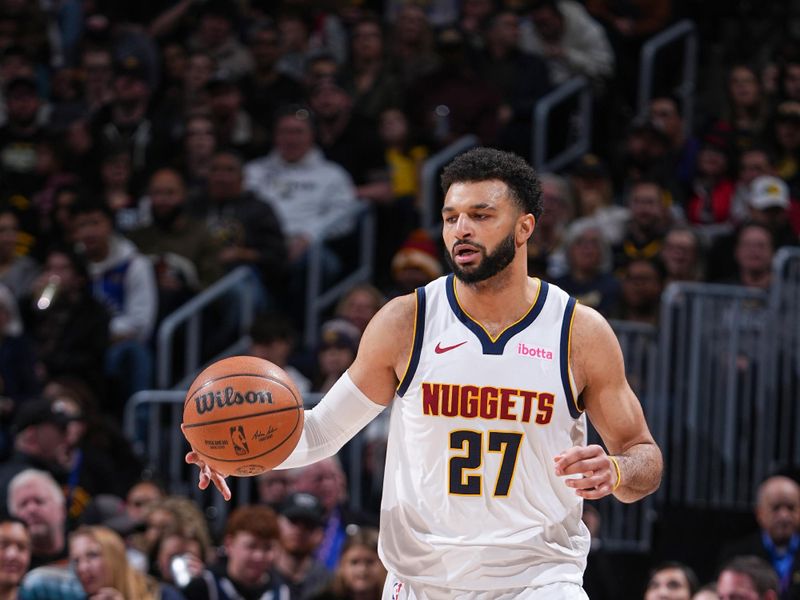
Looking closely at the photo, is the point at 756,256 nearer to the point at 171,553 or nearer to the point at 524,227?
the point at 171,553

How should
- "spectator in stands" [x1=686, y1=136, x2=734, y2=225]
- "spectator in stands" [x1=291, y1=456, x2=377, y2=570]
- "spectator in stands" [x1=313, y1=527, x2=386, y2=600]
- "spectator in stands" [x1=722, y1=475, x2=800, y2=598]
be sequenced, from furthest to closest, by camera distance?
"spectator in stands" [x1=686, y1=136, x2=734, y2=225] < "spectator in stands" [x1=291, y1=456, x2=377, y2=570] < "spectator in stands" [x1=722, y1=475, x2=800, y2=598] < "spectator in stands" [x1=313, y1=527, x2=386, y2=600]

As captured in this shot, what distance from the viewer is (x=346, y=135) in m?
14.6

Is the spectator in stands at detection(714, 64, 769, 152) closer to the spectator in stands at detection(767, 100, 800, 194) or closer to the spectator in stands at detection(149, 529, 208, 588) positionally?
the spectator in stands at detection(767, 100, 800, 194)

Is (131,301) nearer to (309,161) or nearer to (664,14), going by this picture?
(309,161)

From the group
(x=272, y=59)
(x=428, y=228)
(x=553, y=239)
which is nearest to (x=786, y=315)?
(x=553, y=239)

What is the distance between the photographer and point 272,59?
1559 centimetres

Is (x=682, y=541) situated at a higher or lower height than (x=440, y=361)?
lower

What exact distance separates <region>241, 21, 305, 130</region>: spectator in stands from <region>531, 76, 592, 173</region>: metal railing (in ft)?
7.41

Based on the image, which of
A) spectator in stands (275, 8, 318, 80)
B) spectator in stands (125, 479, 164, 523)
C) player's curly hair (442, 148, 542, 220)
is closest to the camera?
player's curly hair (442, 148, 542, 220)

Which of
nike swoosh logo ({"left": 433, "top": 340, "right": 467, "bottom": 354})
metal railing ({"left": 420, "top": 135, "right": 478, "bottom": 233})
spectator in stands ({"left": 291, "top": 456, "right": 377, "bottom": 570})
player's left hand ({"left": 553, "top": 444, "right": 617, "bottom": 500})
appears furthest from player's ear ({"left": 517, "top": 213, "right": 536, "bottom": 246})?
metal railing ({"left": 420, "top": 135, "right": 478, "bottom": 233})

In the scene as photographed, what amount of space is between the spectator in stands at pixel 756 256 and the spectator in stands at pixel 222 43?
6.03 m

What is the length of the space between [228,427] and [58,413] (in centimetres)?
517

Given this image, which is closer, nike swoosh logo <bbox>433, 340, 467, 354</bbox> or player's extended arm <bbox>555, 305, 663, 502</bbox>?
player's extended arm <bbox>555, 305, 663, 502</bbox>

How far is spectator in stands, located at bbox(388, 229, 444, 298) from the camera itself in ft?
41.9
